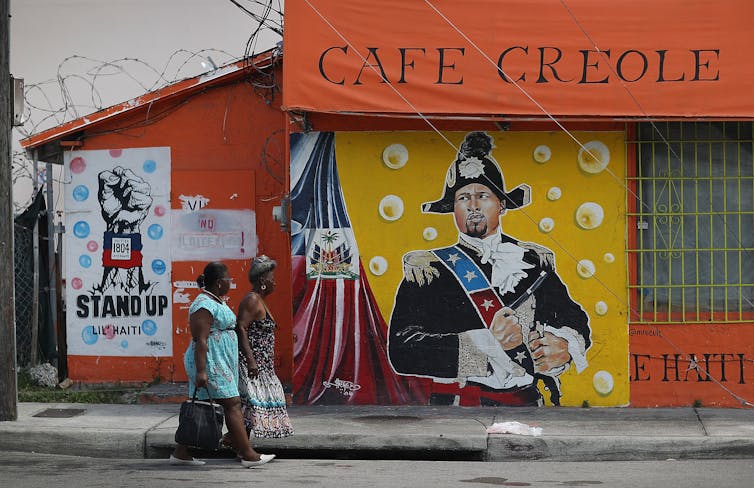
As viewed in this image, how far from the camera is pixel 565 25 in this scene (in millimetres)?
10344

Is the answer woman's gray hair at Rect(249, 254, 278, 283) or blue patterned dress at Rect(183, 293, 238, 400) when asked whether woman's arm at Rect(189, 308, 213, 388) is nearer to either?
blue patterned dress at Rect(183, 293, 238, 400)

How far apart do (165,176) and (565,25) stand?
4629 mm

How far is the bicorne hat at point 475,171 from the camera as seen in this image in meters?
10.9

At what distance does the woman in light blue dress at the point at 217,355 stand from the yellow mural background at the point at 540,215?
2.63 m

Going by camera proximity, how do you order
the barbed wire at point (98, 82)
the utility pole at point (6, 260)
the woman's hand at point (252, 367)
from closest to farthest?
the woman's hand at point (252, 367) → the utility pole at point (6, 260) → the barbed wire at point (98, 82)

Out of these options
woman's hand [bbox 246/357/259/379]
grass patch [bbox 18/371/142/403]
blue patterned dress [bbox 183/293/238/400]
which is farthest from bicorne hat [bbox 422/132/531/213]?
grass patch [bbox 18/371/142/403]

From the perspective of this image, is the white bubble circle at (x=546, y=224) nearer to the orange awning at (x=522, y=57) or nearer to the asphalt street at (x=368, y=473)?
the orange awning at (x=522, y=57)

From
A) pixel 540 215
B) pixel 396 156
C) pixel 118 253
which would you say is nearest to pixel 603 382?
pixel 540 215

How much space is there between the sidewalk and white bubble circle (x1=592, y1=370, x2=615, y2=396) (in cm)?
33

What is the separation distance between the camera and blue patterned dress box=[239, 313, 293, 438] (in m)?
8.77

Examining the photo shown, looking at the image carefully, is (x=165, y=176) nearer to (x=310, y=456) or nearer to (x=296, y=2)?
(x=296, y=2)

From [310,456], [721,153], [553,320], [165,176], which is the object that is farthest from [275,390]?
[721,153]

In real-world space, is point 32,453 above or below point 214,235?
below

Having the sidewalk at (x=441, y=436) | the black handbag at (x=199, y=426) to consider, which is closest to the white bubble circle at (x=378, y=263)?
the sidewalk at (x=441, y=436)
